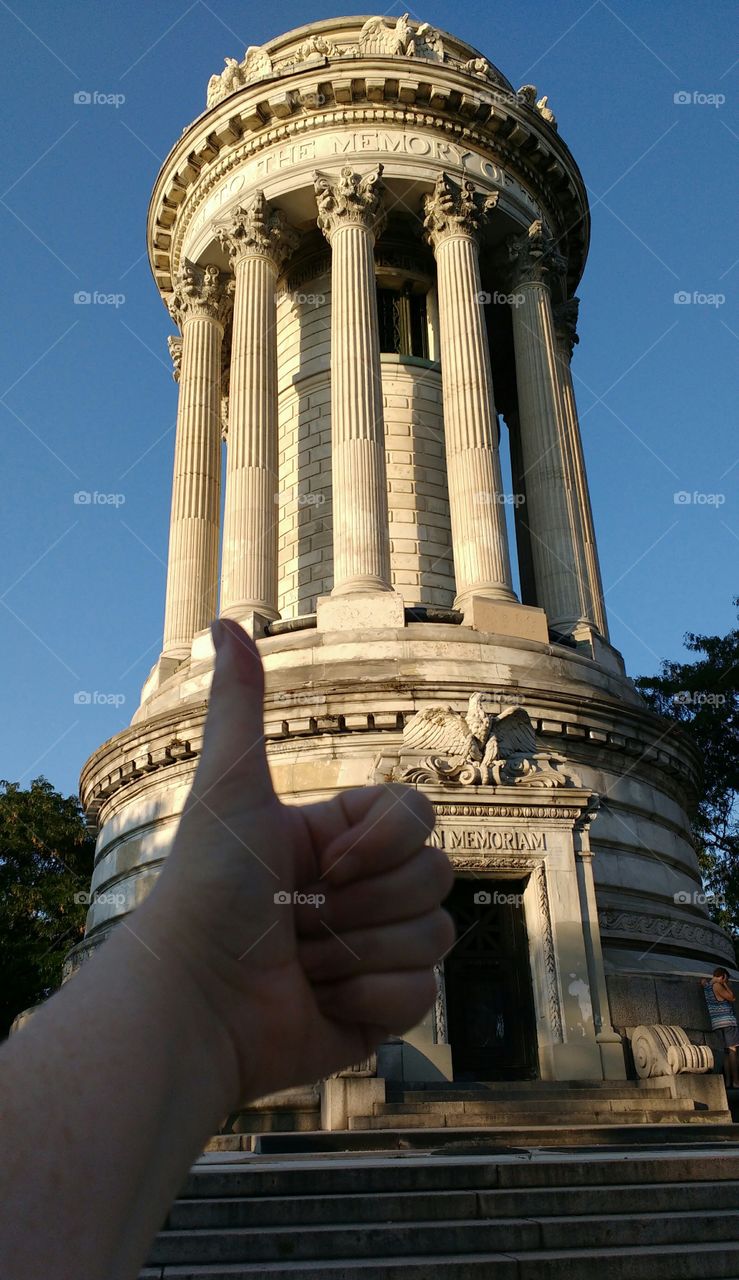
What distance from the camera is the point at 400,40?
1148 inches

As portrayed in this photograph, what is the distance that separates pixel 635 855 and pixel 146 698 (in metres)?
12.1

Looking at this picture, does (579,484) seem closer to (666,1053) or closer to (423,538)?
(423,538)

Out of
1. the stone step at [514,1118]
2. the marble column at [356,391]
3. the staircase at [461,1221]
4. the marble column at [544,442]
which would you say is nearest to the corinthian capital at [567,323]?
the marble column at [544,442]

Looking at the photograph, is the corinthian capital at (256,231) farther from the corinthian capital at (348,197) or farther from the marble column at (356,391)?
the corinthian capital at (348,197)

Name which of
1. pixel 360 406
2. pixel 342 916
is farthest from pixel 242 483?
pixel 342 916

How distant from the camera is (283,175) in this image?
28297mm

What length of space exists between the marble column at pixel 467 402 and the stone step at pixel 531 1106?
1199 centimetres

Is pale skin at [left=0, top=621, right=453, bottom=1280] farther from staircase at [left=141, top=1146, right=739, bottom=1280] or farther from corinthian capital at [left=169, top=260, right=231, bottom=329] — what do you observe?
corinthian capital at [left=169, top=260, right=231, bottom=329]

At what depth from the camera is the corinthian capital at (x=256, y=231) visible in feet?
92.2

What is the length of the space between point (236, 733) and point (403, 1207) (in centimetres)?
690

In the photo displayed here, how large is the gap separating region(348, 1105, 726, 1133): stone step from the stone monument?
175cm

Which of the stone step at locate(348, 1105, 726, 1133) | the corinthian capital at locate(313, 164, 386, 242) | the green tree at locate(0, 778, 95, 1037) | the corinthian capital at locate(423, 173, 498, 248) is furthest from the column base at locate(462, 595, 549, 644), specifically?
the green tree at locate(0, 778, 95, 1037)

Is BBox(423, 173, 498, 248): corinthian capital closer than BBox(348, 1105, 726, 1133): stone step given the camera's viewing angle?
No

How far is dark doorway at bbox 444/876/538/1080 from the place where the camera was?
649 inches
